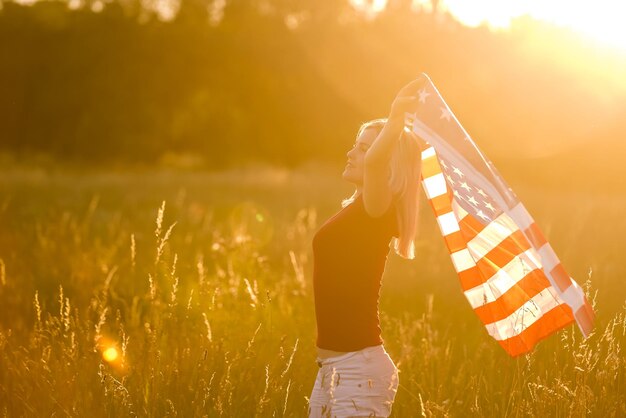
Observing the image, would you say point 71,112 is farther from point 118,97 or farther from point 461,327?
point 461,327

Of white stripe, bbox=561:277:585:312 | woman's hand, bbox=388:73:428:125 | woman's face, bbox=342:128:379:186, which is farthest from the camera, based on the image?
white stripe, bbox=561:277:585:312

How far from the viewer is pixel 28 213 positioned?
11172 mm

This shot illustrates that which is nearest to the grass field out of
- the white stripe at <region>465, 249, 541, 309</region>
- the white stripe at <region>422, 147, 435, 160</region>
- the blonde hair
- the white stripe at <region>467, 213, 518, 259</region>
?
the white stripe at <region>465, 249, 541, 309</region>

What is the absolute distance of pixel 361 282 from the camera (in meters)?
3.26

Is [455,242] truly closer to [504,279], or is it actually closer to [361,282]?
→ [504,279]

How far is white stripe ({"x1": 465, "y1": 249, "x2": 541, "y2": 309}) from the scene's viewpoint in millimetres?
3670

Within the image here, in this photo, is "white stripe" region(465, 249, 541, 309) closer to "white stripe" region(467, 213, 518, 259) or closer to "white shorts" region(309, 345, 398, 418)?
"white stripe" region(467, 213, 518, 259)

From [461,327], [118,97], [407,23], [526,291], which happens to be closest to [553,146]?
[407,23]

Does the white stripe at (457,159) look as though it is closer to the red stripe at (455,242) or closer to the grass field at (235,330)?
the red stripe at (455,242)

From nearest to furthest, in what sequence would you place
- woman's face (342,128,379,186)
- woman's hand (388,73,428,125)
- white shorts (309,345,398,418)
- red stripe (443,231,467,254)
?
woman's hand (388,73,428,125) → white shorts (309,345,398,418) → woman's face (342,128,379,186) → red stripe (443,231,467,254)

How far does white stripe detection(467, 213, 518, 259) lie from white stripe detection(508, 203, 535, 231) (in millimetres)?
23

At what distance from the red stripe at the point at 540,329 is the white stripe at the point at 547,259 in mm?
254

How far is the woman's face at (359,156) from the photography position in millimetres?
3355

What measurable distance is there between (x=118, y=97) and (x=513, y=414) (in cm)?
3367
